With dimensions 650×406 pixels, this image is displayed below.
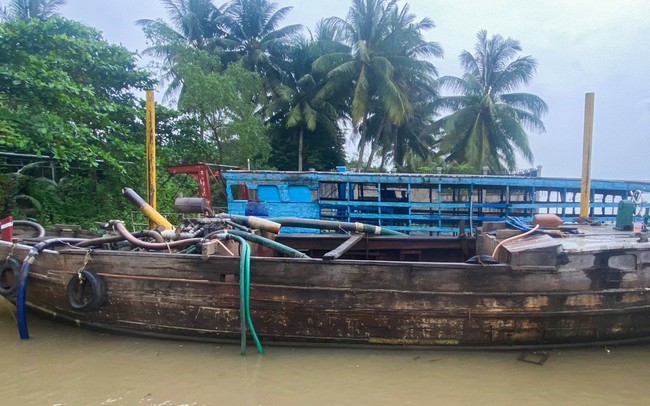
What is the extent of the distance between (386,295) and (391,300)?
8 cm

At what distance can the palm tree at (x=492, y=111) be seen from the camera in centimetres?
2100

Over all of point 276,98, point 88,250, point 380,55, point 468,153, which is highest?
point 380,55

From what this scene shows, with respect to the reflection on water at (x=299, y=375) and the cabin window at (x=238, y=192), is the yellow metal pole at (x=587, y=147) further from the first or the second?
the cabin window at (x=238, y=192)

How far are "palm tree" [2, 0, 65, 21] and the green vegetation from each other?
55mm

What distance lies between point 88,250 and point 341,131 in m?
21.3

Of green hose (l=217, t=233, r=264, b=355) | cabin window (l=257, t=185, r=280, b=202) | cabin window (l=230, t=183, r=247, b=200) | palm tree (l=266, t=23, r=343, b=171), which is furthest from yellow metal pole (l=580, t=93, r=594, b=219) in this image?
palm tree (l=266, t=23, r=343, b=171)

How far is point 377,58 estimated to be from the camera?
2080 cm

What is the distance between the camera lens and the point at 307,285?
458cm

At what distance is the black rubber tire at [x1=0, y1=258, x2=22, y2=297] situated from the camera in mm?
5168

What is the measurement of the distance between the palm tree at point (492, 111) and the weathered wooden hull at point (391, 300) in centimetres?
1670

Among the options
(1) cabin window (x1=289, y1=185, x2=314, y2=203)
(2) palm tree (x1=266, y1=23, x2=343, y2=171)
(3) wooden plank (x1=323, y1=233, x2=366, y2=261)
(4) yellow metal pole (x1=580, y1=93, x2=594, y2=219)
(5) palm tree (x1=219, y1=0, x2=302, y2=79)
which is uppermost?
(5) palm tree (x1=219, y1=0, x2=302, y2=79)

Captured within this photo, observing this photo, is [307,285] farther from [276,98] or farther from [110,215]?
[276,98]

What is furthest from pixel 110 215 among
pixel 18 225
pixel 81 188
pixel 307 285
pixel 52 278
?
pixel 307 285

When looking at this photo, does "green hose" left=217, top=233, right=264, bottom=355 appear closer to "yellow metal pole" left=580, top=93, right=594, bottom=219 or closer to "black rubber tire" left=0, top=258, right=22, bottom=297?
"black rubber tire" left=0, top=258, right=22, bottom=297
